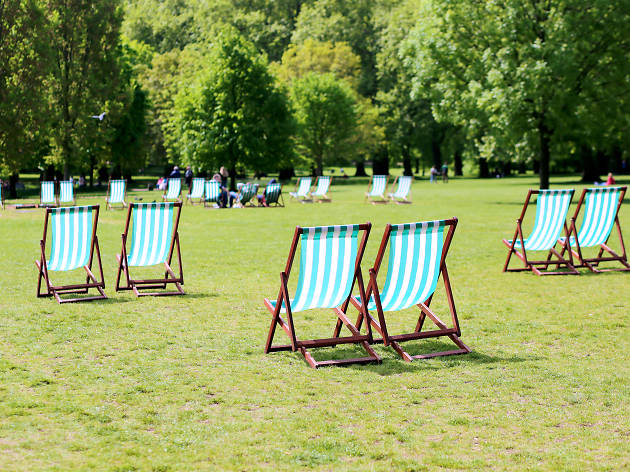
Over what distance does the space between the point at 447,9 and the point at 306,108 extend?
25.6 metres

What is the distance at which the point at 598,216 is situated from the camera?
11.8 m

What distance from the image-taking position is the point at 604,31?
30.4 metres

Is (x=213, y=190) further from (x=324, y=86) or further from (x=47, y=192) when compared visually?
(x=324, y=86)

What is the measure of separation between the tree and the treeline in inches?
3.1

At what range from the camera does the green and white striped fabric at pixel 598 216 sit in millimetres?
11711

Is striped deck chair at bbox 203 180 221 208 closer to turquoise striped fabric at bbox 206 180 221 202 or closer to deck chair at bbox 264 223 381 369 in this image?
turquoise striped fabric at bbox 206 180 221 202

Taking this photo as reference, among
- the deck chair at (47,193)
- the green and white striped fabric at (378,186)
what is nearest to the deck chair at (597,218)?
the green and white striped fabric at (378,186)

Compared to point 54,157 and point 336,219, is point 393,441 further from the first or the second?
point 54,157

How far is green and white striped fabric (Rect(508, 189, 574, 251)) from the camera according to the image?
1150 centimetres

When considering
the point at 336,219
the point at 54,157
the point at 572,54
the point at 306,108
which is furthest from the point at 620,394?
the point at 306,108

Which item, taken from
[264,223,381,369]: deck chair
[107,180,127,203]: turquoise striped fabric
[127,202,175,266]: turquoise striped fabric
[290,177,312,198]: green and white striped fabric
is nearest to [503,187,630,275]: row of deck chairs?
[127,202,175,266]: turquoise striped fabric

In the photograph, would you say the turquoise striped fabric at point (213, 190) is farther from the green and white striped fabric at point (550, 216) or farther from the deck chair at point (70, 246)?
the deck chair at point (70, 246)

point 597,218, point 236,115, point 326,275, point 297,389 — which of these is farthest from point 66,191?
point 297,389

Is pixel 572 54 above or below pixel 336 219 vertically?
above
